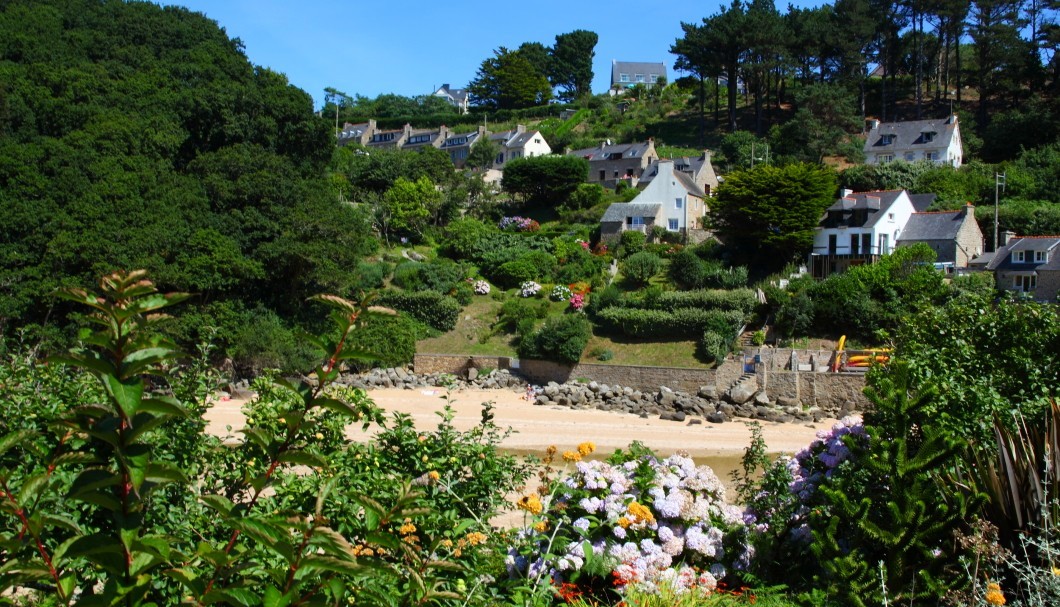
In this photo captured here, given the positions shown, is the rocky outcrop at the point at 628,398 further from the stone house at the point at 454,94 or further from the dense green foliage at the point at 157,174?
the stone house at the point at 454,94

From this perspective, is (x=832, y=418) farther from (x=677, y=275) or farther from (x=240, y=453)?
(x=240, y=453)

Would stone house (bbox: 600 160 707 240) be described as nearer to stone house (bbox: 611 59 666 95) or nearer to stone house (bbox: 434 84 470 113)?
stone house (bbox: 611 59 666 95)

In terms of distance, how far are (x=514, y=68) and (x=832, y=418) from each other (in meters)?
69.7

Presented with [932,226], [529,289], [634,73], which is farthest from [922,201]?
[634,73]

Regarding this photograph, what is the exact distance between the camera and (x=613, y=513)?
20.0 ft

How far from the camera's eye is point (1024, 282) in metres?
32.4

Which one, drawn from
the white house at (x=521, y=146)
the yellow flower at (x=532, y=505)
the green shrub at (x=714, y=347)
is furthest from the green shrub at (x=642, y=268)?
the yellow flower at (x=532, y=505)

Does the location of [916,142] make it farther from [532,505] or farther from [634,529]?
[532,505]

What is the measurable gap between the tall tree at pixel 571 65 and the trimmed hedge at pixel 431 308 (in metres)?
63.2

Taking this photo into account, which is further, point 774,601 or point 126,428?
point 774,601

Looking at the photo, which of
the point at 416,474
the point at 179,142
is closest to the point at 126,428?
the point at 416,474

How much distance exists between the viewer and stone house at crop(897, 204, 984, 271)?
34.5 meters

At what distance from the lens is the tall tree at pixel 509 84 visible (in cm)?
8850

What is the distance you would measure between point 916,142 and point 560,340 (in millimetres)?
32712
